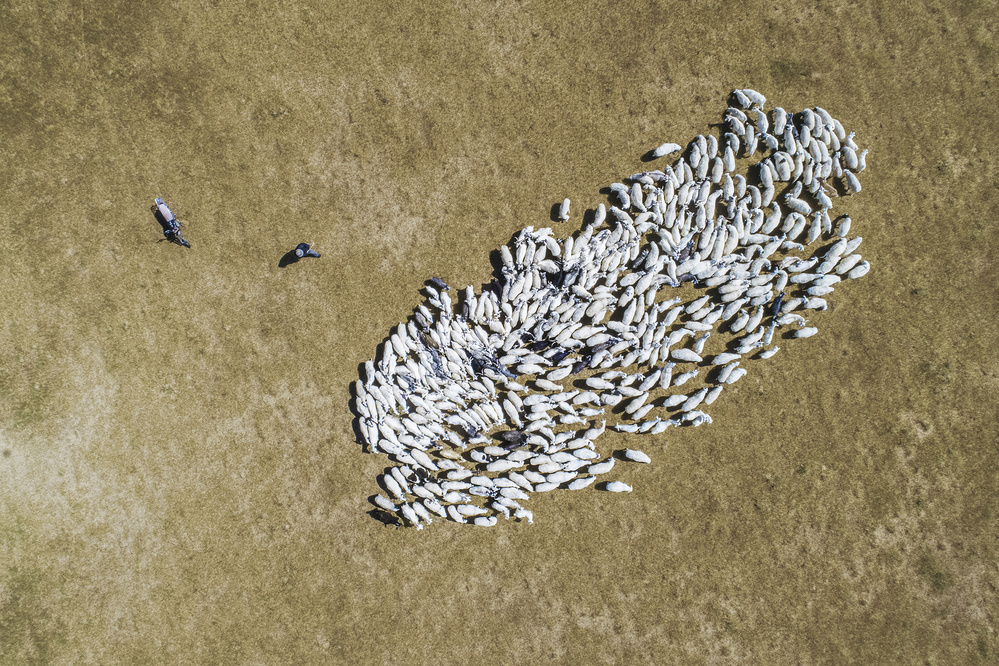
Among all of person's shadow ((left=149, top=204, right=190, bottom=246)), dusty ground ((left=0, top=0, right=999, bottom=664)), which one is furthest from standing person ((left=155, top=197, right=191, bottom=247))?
dusty ground ((left=0, top=0, right=999, bottom=664))

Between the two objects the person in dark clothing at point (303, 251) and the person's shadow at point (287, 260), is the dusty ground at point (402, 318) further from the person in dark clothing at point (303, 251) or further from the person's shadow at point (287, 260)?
the person in dark clothing at point (303, 251)

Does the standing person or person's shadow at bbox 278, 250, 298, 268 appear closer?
the standing person

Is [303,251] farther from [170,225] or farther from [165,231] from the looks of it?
[165,231]

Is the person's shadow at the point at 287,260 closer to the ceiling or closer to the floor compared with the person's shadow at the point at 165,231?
closer to the floor

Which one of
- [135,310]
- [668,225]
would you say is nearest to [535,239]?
[668,225]

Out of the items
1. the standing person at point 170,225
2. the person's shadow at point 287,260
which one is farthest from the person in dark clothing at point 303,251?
the standing person at point 170,225

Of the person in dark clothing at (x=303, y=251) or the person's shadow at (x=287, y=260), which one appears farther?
the person's shadow at (x=287, y=260)

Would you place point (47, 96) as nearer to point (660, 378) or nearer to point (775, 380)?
point (660, 378)

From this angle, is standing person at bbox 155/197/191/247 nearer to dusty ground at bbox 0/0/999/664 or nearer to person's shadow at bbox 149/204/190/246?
person's shadow at bbox 149/204/190/246

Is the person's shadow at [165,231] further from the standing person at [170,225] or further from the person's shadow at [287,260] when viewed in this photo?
the person's shadow at [287,260]
